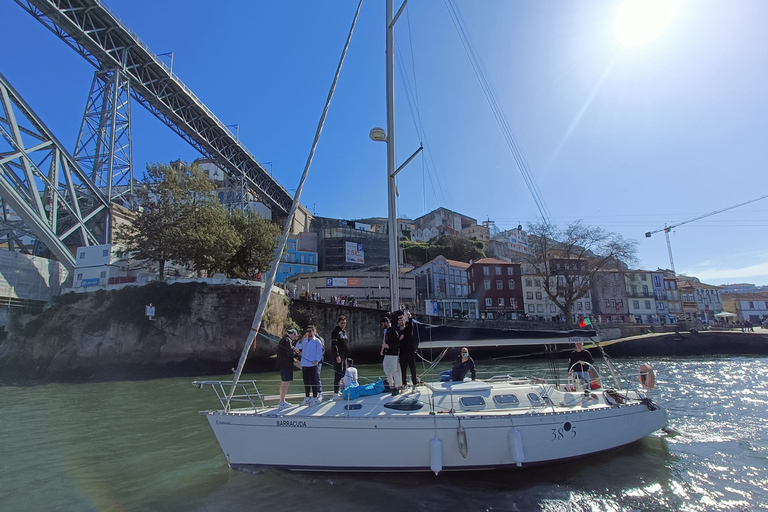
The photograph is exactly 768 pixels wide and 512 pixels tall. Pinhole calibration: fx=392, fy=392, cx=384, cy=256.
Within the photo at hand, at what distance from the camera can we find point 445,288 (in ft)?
167

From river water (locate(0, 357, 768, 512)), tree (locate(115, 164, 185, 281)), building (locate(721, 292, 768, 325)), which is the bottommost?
river water (locate(0, 357, 768, 512))

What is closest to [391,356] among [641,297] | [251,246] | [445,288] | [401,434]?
[401,434]

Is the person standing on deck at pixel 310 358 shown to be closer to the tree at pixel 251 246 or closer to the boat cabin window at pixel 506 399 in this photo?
the boat cabin window at pixel 506 399

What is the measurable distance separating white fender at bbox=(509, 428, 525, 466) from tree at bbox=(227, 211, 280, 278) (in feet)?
93.2

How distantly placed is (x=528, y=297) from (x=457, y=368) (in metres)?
47.1

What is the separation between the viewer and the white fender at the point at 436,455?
598 centimetres

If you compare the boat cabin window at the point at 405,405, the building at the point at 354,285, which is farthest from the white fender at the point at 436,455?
the building at the point at 354,285

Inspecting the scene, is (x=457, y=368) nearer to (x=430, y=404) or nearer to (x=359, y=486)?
(x=430, y=404)

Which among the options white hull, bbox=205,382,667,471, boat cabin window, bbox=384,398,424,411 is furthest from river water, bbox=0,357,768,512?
boat cabin window, bbox=384,398,424,411

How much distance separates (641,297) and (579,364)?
182 ft

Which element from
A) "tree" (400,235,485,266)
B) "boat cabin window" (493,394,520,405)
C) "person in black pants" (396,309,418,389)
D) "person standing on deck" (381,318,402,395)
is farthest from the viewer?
"tree" (400,235,485,266)

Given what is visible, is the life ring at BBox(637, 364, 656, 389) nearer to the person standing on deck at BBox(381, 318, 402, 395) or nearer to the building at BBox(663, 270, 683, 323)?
the person standing on deck at BBox(381, 318, 402, 395)

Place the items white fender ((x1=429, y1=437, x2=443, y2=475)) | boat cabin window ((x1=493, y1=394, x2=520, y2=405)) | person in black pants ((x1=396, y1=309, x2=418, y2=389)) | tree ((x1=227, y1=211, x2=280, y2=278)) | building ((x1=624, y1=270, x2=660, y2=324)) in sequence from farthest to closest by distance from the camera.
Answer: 1. building ((x1=624, y1=270, x2=660, y2=324))
2. tree ((x1=227, y1=211, x2=280, y2=278))
3. person in black pants ((x1=396, y1=309, x2=418, y2=389))
4. boat cabin window ((x1=493, y1=394, x2=520, y2=405))
5. white fender ((x1=429, y1=437, x2=443, y2=475))

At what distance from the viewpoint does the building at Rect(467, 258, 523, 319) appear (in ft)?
Answer: 168
